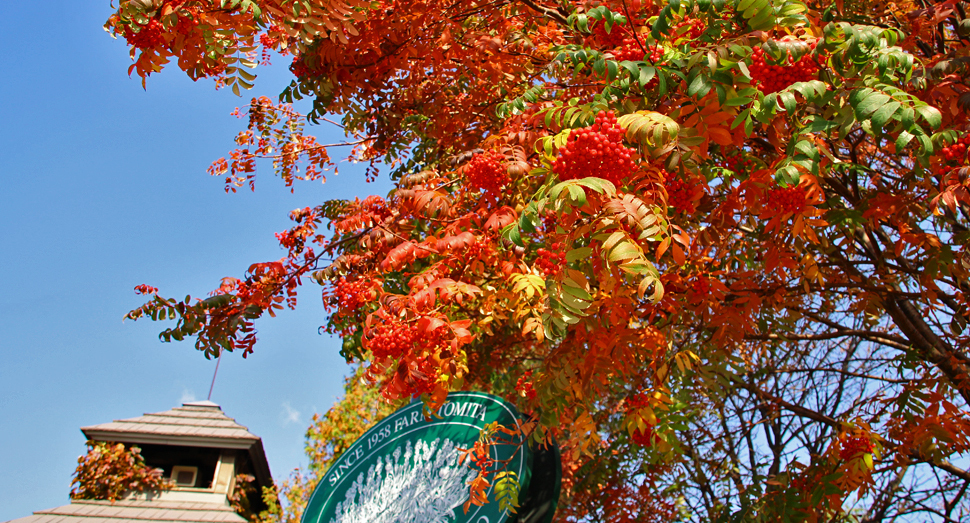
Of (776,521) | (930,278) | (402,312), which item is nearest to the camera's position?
(402,312)

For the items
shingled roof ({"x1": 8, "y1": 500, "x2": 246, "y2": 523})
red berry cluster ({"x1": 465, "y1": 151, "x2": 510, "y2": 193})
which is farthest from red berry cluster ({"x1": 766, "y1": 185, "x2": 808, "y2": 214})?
shingled roof ({"x1": 8, "y1": 500, "x2": 246, "y2": 523})

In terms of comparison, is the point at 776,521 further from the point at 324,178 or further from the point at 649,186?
the point at 324,178

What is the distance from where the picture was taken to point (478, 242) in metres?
3.38

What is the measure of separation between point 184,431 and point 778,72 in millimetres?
10818

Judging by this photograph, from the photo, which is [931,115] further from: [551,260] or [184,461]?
[184,461]

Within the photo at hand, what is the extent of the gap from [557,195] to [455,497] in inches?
121

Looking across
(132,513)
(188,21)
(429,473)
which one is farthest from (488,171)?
(132,513)

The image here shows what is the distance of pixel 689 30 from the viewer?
→ 2.89m

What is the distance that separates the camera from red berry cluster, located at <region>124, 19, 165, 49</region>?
2.99m

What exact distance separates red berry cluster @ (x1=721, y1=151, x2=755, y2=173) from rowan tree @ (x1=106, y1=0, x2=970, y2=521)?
0.02m

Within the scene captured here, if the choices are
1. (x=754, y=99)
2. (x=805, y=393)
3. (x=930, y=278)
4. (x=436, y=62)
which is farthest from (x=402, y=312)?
(x=805, y=393)

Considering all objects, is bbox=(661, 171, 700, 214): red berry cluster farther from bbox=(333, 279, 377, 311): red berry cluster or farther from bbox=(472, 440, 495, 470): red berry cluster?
bbox=(472, 440, 495, 470): red berry cluster

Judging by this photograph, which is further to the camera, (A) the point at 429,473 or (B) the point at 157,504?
(B) the point at 157,504

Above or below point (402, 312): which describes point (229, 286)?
above
